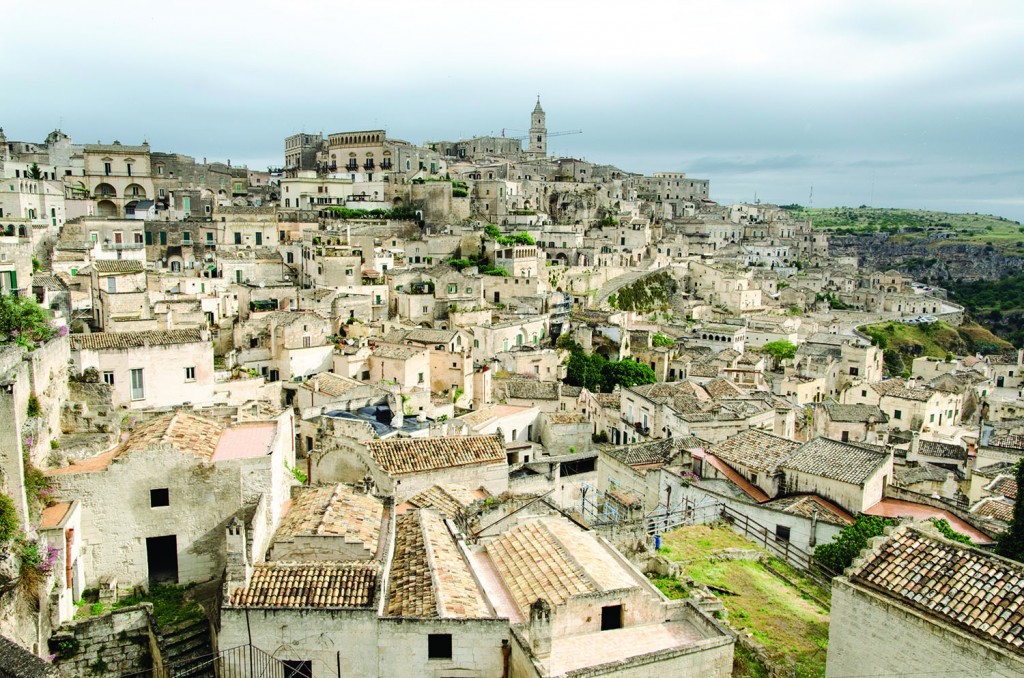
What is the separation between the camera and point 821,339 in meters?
59.9

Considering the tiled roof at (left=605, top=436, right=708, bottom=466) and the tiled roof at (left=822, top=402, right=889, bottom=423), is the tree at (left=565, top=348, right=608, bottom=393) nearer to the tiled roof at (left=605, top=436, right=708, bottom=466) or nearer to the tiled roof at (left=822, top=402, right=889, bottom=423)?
the tiled roof at (left=822, top=402, right=889, bottom=423)

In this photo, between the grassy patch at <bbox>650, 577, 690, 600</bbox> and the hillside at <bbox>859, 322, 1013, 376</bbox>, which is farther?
the hillside at <bbox>859, 322, 1013, 376</bbox>

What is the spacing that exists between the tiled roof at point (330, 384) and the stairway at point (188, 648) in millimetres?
17512

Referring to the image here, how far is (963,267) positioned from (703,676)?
133 m

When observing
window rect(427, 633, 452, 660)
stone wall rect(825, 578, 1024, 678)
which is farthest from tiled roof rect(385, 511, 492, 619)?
stone wall rect(825, 578, 1024, 678)

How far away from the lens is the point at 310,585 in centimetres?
1199

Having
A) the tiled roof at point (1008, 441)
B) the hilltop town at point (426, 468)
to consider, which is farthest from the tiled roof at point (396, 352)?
the tiled roof at point (1008, 441)

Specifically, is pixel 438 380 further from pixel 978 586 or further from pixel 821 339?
pixel 821 339

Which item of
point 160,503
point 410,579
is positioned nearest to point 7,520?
point 160,503

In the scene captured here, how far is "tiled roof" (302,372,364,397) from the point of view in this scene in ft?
100

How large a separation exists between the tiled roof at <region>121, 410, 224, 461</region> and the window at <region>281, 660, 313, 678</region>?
4.13 metres

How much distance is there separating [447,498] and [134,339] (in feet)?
42.1

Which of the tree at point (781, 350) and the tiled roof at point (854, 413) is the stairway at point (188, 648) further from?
the tree at point (781, 350)

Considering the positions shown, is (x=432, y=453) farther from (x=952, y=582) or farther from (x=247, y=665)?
(x=952, y=582)
